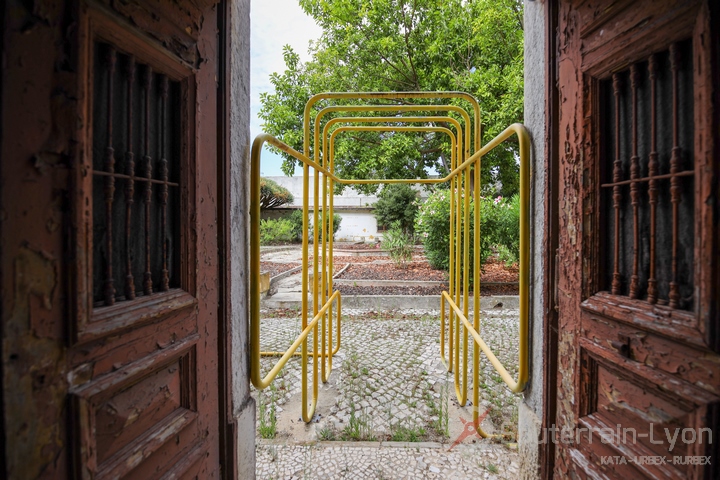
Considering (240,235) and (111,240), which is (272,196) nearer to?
(240,235)

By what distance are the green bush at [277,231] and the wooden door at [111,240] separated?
48.1 ft

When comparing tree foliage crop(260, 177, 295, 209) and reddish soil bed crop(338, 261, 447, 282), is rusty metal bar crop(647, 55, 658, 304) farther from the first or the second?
tree foliage crop(260, 177, 295, 209)

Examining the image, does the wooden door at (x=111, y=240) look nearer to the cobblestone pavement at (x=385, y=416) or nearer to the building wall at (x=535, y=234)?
the cobblestone pavement at (x=385, y=416)

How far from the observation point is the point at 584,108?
1.12 meters

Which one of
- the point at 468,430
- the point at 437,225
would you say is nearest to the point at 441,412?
the point at 468,430

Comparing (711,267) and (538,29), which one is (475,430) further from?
(538,29)

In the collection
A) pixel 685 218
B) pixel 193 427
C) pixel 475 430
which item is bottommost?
pixel 475 430

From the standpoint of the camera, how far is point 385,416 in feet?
8.09

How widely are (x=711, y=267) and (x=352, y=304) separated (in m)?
5.20

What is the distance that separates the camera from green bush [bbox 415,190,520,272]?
21.3 ft

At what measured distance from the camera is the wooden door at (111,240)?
687 mm

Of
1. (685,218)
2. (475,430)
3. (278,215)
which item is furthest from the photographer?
(278,215)

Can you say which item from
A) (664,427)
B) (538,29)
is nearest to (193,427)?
(664,427)

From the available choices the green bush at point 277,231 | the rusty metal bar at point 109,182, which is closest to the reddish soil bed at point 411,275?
the rusty metal bar at point 109,182
